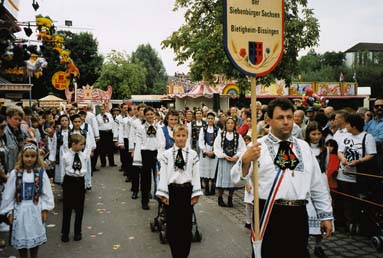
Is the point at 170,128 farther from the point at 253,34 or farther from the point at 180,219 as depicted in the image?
the point at 253,34

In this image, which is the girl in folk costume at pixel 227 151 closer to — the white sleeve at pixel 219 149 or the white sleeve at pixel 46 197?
the white sleeve at pixel 219 149

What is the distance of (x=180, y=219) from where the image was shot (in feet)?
16.6

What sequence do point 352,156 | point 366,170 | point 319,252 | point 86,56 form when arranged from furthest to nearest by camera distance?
point 86,56
point 352,156
point 366,170
point 319,252

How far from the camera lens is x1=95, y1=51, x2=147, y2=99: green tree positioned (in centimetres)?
4925

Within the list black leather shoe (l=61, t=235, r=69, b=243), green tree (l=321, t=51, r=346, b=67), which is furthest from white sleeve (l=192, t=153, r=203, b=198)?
green tree (l=321, t=51, r=346, b=67)

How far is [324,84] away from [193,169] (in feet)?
115

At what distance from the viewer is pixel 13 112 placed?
6512mm

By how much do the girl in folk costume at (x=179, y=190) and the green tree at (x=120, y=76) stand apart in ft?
Answer: 149

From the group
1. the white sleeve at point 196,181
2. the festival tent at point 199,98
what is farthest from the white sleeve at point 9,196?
the festival tent at point 199,98

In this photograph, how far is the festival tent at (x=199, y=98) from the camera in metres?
30.1

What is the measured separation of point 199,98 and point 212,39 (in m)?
13.2

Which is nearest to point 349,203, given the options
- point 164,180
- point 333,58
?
point 164,180

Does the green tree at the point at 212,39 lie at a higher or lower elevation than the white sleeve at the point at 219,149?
higher

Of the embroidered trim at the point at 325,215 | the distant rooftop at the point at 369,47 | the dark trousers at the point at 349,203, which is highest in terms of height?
the distant rooftop at the point at 369,47
